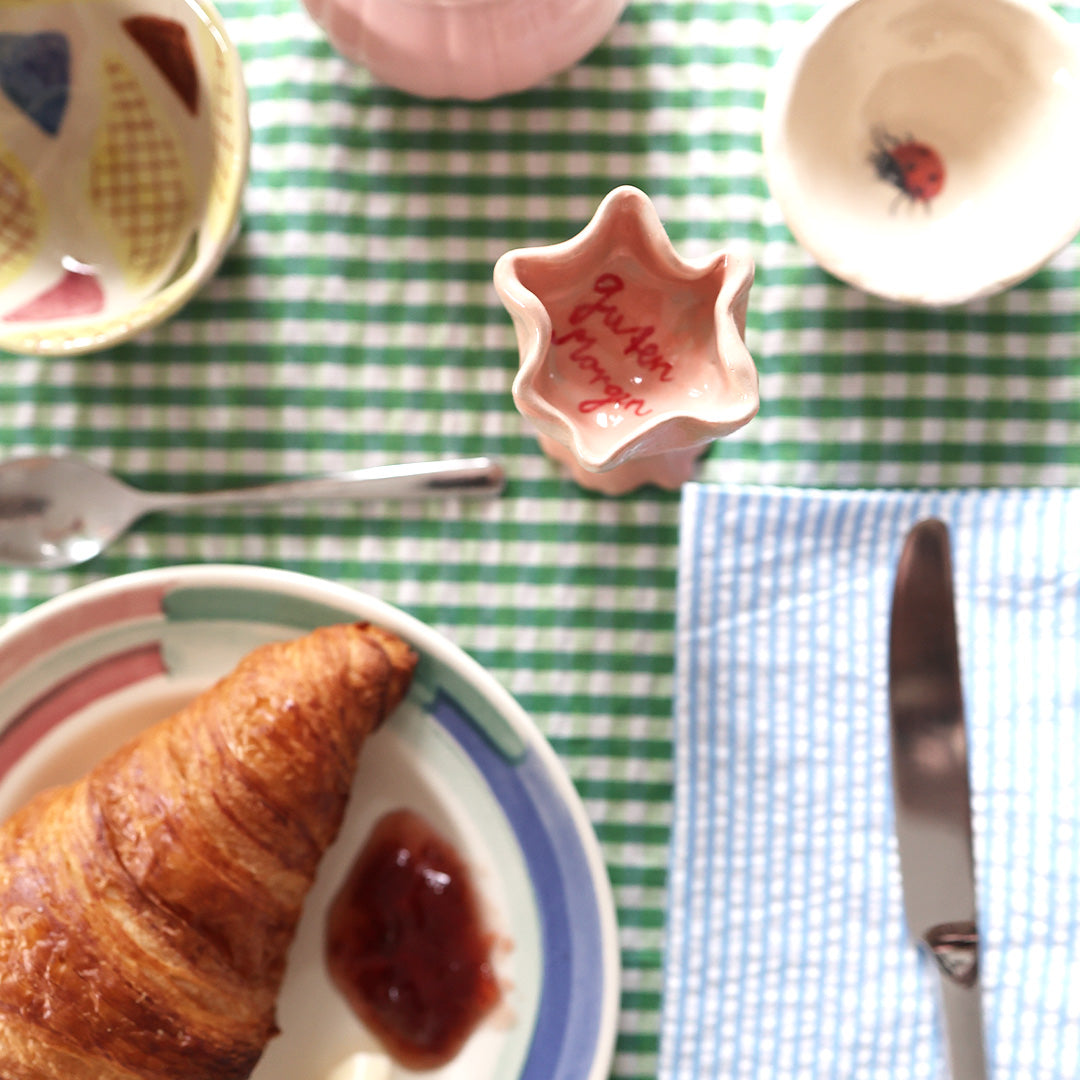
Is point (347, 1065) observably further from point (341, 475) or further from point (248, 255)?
point (248, 255)

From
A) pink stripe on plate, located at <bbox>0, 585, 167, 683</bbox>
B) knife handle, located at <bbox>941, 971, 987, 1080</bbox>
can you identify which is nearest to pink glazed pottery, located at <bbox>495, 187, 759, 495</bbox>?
pink stripe on plate, located at <bbox>0, 585, 167, 683</bbox>

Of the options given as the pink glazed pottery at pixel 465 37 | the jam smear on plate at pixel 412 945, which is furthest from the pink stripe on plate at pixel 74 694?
the pink glazed pottery at pixel 465 37

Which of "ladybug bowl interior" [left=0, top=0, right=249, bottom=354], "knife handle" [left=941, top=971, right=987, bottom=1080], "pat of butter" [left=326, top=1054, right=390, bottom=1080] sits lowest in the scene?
"pat of butter" [left=326, top=1054, right=390, bottom=1080]

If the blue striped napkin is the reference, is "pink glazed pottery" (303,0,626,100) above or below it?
above

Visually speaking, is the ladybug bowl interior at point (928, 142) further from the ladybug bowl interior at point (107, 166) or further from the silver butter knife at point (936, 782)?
the ladybug bowl interior at point (107, 166)

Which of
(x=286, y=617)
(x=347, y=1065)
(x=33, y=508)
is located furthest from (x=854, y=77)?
(x=347, y=1065)

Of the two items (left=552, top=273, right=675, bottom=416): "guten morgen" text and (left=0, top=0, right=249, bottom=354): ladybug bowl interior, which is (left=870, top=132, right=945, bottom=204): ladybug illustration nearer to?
(left=552, top=273, right=675, bottom=416): "guten morgen" text

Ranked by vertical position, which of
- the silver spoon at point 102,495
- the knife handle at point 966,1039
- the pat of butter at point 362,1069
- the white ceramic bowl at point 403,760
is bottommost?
the pat of butter at point 362,1069
